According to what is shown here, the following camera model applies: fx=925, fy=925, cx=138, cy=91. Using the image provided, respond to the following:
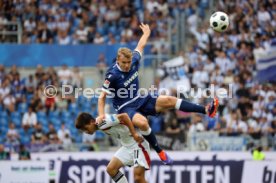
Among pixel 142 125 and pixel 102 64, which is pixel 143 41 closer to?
pixel 142 125

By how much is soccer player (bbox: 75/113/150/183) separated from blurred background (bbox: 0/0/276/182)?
720cm

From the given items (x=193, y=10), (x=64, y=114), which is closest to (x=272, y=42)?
(x=193, y=10)

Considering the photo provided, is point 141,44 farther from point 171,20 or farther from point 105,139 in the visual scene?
point 171,20

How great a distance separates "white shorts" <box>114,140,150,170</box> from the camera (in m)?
16.4

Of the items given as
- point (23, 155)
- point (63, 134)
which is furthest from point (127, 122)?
point (63, 134)

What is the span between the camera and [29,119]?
90.0 ft

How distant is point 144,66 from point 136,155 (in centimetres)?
1273

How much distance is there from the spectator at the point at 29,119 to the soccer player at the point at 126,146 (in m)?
11.0

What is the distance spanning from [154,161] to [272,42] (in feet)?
28.8

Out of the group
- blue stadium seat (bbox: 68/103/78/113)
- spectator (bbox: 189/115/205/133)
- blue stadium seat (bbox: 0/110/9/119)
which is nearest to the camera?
spectator (bbox: 189/115/205/133)

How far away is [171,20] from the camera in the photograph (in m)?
30.1

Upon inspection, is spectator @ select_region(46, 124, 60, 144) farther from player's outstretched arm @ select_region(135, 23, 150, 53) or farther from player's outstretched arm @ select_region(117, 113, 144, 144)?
player's outstretched arm @ select_region(117, 113, 144, 144)

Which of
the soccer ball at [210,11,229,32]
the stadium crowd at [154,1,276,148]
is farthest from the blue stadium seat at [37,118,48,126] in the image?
the soccer ball at [210,11,229,32]

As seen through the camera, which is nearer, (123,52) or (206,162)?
(123,52)
